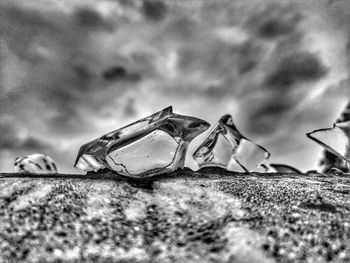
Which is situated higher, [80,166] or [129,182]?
[80,166]

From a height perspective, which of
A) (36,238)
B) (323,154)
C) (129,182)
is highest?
(323,154)

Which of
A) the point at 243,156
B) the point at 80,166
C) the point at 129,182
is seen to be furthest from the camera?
the point at 243,156

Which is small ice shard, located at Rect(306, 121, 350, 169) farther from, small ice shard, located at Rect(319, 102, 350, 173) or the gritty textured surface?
the gritty textured surface

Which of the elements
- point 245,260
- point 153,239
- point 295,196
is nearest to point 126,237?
point 153,239

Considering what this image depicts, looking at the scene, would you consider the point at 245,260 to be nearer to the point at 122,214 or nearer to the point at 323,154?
the point at 122,214

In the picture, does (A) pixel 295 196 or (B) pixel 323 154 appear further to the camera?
(B) pixel 323 154

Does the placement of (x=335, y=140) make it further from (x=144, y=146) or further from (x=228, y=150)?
(x=144, y=146)
